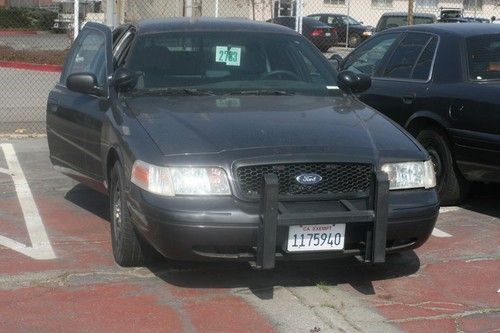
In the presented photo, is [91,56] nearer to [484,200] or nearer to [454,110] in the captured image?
[454,110]

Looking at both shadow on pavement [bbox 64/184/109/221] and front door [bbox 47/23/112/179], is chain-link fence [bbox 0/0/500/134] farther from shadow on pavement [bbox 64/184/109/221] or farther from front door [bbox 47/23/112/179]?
shadow on pavement [bbox 64/184/109/221]

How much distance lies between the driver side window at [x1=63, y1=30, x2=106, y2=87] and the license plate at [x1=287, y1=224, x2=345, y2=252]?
245 centimetres

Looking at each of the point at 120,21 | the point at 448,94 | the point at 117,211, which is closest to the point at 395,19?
the point at 120,21

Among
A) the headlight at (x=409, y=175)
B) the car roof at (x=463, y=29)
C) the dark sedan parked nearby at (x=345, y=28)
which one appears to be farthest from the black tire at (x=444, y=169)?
the dark sedan parked nearby at (x=345, y=28)

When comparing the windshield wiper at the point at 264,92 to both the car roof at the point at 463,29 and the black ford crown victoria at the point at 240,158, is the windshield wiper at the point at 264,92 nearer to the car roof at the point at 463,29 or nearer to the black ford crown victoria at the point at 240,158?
the black ford crown victoria at the point at 240,158

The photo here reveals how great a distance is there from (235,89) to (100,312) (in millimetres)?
2115

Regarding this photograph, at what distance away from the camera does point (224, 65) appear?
7109 mm

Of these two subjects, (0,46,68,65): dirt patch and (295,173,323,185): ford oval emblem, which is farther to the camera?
(0,46,68,65): dirt patch

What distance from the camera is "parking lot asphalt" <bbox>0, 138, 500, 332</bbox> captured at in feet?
17.7

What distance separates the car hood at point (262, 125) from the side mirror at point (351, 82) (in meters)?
0.37

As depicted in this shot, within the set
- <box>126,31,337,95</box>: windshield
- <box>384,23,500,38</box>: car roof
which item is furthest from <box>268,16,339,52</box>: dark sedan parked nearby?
<box>126,31,337,95</box>: windshield

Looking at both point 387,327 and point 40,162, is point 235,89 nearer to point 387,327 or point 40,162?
point 387,327

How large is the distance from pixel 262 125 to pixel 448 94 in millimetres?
2652

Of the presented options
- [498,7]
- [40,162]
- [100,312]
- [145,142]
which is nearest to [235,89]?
[145,142]
